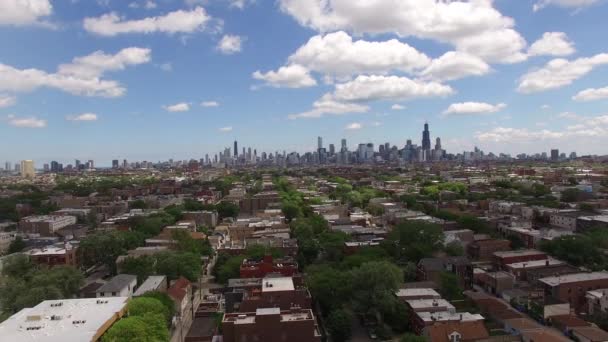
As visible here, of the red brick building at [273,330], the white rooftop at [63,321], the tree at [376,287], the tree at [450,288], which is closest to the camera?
the white rooftop at [63,321]

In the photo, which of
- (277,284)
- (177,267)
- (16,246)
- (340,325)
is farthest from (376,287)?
(16,246)

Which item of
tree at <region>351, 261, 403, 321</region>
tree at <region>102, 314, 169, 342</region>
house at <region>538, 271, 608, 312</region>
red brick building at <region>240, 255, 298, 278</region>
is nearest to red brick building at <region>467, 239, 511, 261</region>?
house at <region>538, 271, 608, 312</region>

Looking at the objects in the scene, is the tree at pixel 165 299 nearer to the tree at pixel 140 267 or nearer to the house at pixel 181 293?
the house at pixel 181 293

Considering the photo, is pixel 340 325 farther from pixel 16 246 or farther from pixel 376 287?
pixel 16 246

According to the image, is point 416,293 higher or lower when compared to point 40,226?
lower

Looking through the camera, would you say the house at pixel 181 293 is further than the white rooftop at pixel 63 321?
Yes

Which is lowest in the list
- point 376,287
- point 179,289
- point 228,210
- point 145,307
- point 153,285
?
point 179,289

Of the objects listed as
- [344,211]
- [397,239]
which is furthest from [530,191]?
[397,239]

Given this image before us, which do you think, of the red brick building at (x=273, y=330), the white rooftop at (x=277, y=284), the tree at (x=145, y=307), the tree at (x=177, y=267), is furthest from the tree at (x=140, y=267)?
the red brick building at (x=273, y=330)
